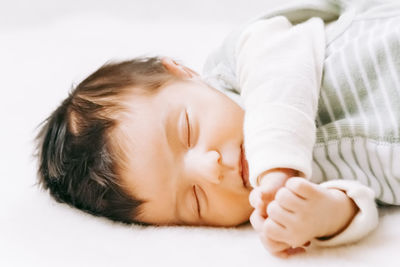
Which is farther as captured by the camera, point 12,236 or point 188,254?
point 12,236

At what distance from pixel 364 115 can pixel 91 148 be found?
0.46 metres

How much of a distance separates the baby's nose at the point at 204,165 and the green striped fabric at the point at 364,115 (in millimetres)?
166

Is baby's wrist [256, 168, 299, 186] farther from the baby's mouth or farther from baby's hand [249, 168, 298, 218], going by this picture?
the baby's mouth

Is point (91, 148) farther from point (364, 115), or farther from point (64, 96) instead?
point (64, 96)

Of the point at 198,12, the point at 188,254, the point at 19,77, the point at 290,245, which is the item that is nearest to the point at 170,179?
the point at 188,254

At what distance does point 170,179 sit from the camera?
958 mm

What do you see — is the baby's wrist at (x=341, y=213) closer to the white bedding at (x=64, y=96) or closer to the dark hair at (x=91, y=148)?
the white bedding at (x=64, y=96)

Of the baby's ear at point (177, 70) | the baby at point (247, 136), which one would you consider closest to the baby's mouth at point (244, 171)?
the baby at point (247, 136)

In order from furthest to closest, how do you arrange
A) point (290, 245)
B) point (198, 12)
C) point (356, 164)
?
1. point (198, 12)
2. point (356, 164)
3. point (290, 245)

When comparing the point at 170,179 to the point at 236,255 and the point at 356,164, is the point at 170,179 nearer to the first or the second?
the point at 236,255

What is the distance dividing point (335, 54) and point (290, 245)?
39cm

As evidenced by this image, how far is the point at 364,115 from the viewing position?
945 millimetres

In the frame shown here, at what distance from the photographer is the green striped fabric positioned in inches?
35.8

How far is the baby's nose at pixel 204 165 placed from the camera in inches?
36.0
